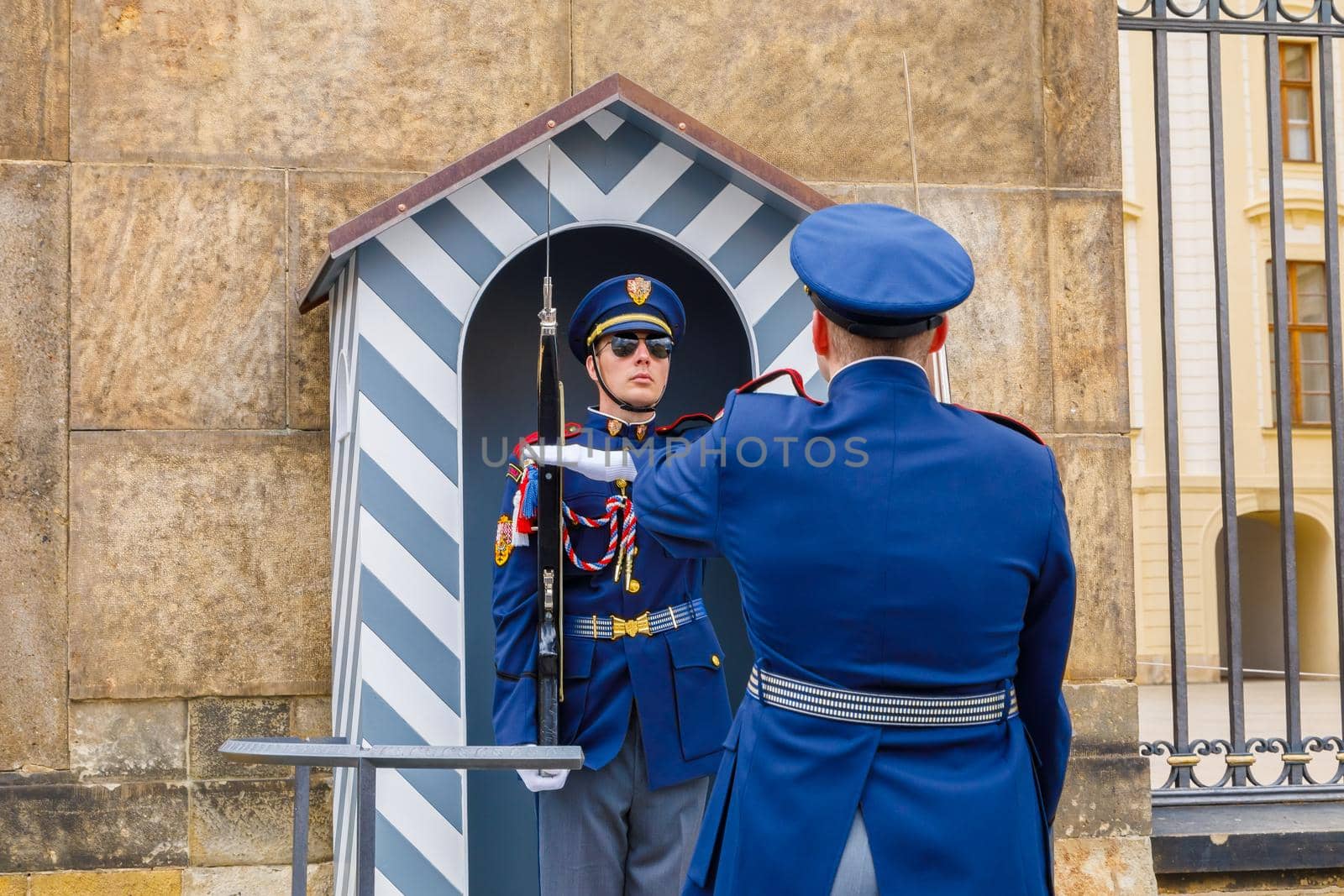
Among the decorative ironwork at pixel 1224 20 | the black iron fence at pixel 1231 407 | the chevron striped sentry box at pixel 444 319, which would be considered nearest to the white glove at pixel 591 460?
the chevron striped sentry box at pixel 444 319

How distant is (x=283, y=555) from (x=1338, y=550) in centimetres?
358

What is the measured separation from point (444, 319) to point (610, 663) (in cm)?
95

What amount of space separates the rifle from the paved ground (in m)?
5.43

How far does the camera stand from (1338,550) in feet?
16.4

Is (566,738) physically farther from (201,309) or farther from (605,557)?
(201,309)

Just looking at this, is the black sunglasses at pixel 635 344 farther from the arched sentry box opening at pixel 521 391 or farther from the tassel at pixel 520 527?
the arched sentry box opening at pixel 521 391

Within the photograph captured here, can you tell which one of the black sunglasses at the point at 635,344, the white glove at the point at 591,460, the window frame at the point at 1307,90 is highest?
the window frame at the point at 1307,90

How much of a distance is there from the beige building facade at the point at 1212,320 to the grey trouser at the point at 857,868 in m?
14.2

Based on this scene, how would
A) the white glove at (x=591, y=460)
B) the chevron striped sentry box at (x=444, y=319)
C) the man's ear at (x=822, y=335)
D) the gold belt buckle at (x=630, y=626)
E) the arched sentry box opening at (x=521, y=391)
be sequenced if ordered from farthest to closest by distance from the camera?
the arched sentry box opening at (x=521, y=391), the chevron striped sentry box at (x=444, y=319), the gold belt buckle at (x=630, y=626), the white glove at (x=591, y=460), the man's ear at (x=822, y=335)

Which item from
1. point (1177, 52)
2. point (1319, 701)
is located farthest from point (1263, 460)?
point (1177, 52)

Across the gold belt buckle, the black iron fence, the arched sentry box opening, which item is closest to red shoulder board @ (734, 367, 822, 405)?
the gold belt buckle

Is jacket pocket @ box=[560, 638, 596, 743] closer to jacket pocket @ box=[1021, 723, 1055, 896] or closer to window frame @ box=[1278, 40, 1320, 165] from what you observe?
jacket pocket @ box=[1021, 723, 1055, 896]

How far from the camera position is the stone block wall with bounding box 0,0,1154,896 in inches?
166

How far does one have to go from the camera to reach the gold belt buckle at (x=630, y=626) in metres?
3.33
